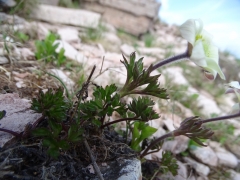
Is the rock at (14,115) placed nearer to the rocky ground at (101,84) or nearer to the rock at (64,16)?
the rocky ground at (101,84)

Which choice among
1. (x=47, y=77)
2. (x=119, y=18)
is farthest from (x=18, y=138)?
(x=119, y=18)

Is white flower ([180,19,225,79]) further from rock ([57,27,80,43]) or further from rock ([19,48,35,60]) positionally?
rock ([57,27,80,43])

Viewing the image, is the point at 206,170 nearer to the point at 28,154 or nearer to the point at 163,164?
the point at 163,164

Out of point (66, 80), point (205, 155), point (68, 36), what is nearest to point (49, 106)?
point (66, 80)

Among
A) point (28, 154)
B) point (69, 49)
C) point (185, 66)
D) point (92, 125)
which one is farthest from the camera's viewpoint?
point (185, 66)

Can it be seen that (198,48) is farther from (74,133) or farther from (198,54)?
(74,133)

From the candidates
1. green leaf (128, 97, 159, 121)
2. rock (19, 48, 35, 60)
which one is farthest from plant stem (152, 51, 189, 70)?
rock (19, 48, 35, 60)
